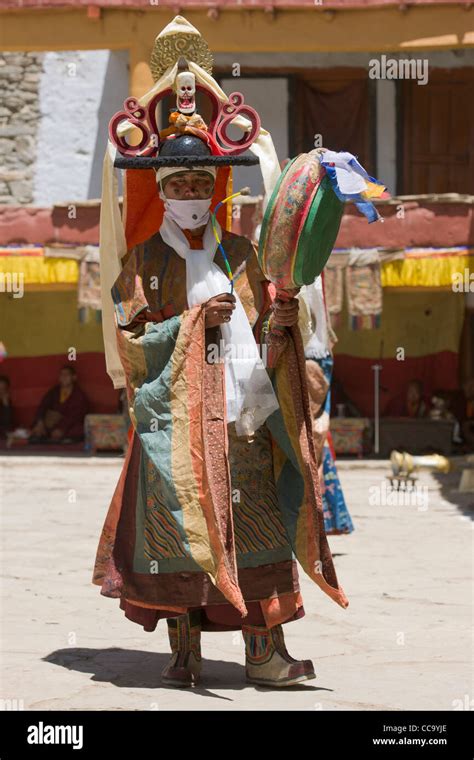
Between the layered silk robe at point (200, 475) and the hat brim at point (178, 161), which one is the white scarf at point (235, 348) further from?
the hat brim at point (178, 161)

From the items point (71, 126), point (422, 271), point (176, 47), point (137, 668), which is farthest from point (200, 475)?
point (71, 126)

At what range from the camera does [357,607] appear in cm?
699

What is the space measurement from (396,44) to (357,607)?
11057mm

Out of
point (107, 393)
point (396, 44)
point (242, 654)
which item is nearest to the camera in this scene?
point (242, 654)

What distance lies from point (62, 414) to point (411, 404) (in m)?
4.31

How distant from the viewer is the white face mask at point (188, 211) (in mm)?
5422

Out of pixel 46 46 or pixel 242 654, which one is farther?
pixel 46 46

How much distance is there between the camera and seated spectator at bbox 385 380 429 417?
1717 centimetres

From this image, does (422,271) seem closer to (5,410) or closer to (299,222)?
(5,410)

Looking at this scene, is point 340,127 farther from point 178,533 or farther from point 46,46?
point 178,533

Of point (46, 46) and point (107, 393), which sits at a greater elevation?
point (46, 46)

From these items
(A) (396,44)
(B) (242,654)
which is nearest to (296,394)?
(B) (242,654)

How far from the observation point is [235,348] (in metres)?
5.40
